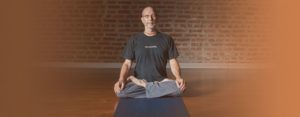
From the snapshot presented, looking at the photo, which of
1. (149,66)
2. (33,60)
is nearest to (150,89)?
(149,66)

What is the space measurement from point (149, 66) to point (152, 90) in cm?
17

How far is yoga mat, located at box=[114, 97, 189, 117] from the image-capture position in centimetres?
193

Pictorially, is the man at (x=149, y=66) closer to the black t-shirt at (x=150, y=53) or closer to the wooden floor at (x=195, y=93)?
the black t-shirt at (x=150, y=53)

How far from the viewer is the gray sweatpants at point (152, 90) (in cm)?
230

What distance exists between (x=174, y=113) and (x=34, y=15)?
1.81 m

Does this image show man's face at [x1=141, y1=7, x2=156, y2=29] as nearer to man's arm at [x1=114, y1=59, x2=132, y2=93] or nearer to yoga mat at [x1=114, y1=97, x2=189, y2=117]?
man's arm at [x1=114, y1=59, x2=132, y2=93]

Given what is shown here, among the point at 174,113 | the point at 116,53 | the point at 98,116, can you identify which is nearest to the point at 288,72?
the point at 174,113

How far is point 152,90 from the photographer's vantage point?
2.34m

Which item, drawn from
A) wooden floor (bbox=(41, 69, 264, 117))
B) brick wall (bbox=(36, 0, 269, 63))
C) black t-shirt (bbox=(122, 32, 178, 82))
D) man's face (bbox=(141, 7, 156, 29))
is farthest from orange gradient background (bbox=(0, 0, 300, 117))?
brick wall (bbox=(36, 0, 269, 63))

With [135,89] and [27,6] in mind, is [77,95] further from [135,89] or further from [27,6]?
[27,6]

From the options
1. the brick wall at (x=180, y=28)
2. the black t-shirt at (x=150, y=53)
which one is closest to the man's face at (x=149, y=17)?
the black t-shirt at (x=150, y=53)

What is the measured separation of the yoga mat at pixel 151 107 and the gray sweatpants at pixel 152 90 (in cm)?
3

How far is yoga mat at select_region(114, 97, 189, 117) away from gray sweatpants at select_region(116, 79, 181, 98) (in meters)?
0.03

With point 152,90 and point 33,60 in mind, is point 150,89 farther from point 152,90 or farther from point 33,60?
point 33,60
